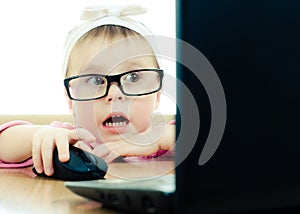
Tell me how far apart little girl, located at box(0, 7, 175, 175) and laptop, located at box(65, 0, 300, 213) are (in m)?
0.40

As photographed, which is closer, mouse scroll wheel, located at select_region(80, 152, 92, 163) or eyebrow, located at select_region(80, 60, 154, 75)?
mouse scroll wheel, located at select_region(80, 152, 92, 163)

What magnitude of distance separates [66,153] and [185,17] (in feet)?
1.19

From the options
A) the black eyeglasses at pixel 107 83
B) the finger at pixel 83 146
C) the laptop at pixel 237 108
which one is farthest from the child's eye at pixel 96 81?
the laptop at pixel 237 108

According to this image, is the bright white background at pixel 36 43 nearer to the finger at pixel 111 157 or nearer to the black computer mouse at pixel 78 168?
the finger at pixel 111 157

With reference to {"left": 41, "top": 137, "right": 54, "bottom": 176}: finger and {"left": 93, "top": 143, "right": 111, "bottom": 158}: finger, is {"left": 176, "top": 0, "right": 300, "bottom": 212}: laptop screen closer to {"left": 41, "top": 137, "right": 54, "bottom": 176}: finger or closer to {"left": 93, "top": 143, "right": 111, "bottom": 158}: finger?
{"left": 41, "top": 137, "right": 54, "bottom": 176}: finger

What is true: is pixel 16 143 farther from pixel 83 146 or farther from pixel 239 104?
pixel 239 104

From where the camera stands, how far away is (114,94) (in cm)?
74

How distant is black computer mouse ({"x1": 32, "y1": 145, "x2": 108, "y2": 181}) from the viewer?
61cm

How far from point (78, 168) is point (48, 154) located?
0.06m

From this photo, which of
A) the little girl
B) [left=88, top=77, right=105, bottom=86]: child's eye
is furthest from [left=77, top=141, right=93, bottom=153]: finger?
[left=88, top=77, right=105, bottom=86]: child's eye

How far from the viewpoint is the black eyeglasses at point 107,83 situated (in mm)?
740

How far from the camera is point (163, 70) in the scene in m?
0.77

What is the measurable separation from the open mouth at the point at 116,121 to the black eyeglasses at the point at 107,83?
0.17ft

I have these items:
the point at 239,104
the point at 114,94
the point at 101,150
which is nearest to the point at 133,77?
the point at 114,94
